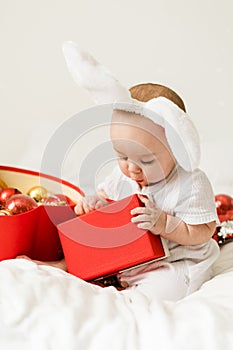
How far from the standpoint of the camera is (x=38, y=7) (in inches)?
86.4

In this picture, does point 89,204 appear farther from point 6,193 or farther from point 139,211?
point 6,193

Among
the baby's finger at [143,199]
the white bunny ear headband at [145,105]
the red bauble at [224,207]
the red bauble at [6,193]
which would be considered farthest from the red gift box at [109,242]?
the red bauble at [224,207]

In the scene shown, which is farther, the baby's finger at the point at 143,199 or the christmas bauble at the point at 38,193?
the christmas bauble at the point at 38,193

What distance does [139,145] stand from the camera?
1128mm

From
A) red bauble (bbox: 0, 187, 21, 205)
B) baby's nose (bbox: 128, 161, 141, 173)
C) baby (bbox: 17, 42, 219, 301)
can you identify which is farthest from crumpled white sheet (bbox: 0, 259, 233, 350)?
red bauble (bbox: 0, 187, 21, 205)

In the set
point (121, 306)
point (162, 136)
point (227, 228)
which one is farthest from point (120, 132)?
point (227, 228)

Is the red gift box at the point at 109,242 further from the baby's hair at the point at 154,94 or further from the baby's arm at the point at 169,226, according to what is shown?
the baby's hair at the point at 154,94

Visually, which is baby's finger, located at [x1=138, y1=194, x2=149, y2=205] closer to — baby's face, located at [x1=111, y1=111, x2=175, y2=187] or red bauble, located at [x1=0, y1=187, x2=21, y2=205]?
baby's face, located at [x1=111, y1=111, x2=175, y2=187]

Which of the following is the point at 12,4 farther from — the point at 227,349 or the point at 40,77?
the point at 227,349

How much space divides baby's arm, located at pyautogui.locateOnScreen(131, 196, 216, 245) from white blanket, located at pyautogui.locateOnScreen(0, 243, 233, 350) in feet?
0.71

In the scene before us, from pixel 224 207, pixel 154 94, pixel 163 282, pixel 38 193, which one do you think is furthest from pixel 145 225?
pixel 224 207

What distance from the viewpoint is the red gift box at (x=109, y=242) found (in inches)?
45.4

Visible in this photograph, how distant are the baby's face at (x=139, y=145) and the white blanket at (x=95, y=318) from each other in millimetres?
284

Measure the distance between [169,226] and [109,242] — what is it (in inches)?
4.5
